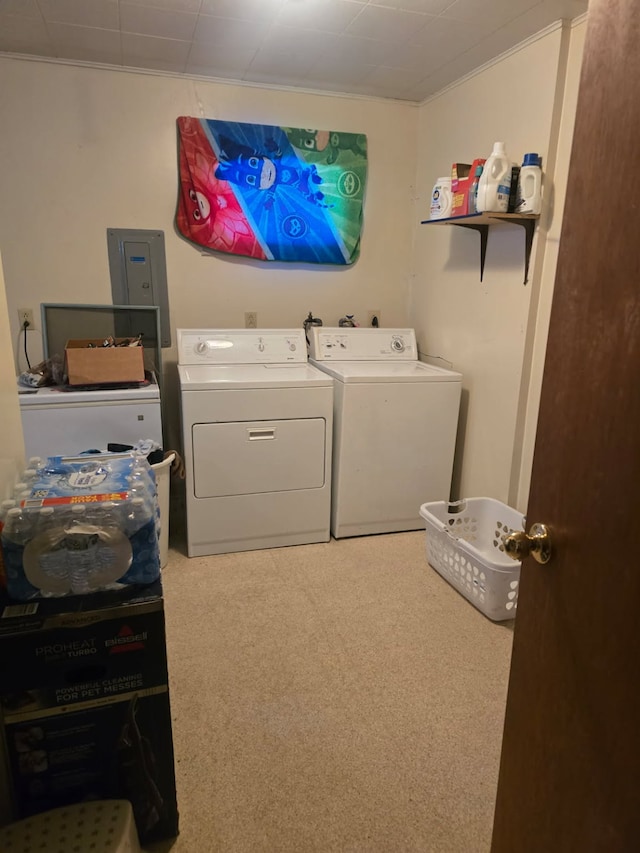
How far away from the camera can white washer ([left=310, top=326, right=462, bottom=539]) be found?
2734 millimetres

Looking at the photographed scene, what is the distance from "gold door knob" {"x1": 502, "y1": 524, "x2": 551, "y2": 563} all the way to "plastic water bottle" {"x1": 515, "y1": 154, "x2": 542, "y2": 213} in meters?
1.83

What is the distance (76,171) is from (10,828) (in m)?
2.79

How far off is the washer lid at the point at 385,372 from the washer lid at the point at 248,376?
0.08 m

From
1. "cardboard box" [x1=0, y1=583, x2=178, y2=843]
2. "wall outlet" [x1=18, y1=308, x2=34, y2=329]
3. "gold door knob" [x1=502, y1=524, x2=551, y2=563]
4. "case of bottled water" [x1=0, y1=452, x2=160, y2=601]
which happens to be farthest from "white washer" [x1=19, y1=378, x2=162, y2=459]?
"gold door knob" [x1=502, y1=524, x2=551, y2=563]

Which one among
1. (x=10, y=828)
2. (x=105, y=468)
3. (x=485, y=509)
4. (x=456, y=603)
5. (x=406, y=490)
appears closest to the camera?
(x=10, y=828)

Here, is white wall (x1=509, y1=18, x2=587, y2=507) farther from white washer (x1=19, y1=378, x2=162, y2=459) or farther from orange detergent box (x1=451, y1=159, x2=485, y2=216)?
white washer (x1=19, y1=378, x2=162, y2=459)

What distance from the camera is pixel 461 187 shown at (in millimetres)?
2568

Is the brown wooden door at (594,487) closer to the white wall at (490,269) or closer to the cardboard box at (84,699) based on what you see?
the cardboard box at (84,699)

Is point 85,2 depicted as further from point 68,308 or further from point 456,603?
point 456,603

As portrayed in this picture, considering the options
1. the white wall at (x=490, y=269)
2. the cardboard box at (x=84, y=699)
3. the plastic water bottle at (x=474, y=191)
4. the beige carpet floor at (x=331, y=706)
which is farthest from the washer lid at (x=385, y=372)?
the cardboard box at (x=84, y=699)

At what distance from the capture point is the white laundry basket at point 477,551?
86.4 inches

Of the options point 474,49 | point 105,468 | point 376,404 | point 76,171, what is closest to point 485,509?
point 376,404

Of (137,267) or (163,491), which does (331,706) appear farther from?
(137,267)

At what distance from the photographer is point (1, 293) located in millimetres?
1222
